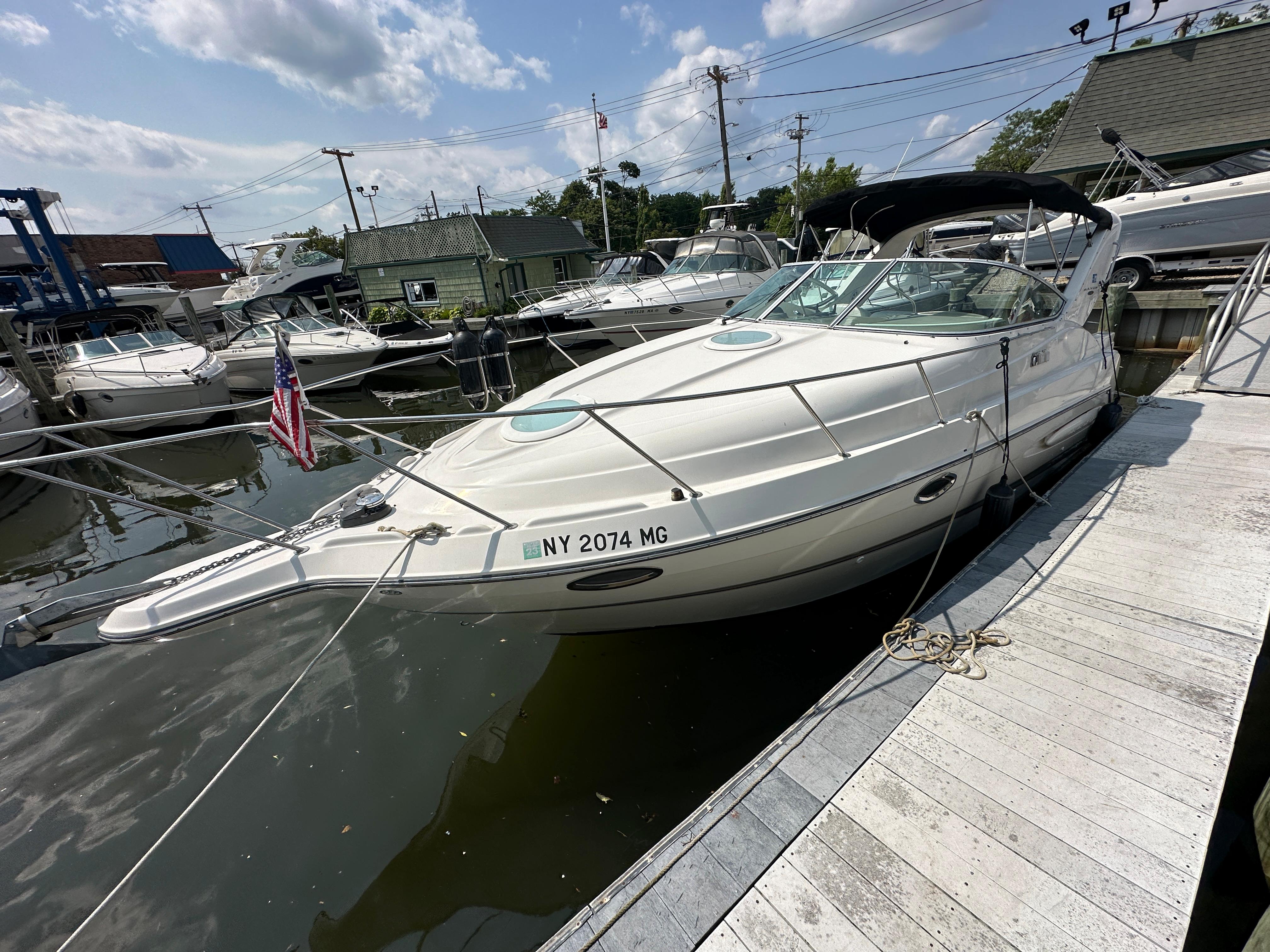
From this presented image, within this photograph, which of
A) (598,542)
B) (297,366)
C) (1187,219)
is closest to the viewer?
(598,542)

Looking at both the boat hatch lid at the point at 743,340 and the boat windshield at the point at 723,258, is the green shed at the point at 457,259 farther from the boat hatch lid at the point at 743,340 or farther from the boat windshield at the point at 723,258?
the boat hatch lid at the point at 743,340

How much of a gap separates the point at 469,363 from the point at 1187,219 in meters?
11.8

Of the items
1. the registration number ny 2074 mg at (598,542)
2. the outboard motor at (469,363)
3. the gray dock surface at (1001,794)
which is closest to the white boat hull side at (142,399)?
the outboard motor at (469,363)

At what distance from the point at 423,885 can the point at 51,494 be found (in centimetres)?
959

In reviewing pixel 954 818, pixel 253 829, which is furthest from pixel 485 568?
pixel 954 818

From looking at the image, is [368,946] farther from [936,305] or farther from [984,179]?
[984,179]

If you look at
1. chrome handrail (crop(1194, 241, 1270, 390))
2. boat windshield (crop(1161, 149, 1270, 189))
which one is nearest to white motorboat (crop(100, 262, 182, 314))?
chrome handrail (crop(1194, 241, 1270, 390))

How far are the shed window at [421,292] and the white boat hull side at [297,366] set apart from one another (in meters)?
8.74

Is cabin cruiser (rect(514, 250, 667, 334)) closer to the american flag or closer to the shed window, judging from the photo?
the shed window

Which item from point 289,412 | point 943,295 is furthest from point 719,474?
point 943,295

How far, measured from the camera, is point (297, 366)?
38.8ft

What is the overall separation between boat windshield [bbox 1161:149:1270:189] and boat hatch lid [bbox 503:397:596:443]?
464 inches

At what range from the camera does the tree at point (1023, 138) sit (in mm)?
29062

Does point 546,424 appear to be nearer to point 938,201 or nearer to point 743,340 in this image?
point 743,340
